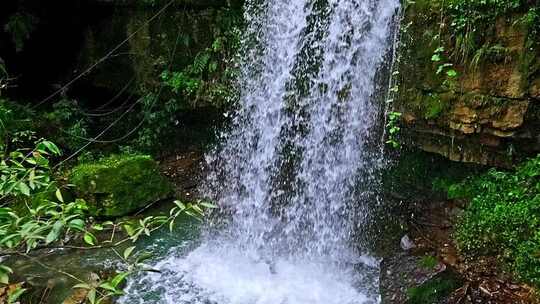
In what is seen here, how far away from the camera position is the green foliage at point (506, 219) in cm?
399

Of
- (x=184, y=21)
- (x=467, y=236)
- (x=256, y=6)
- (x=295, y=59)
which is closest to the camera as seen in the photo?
(x=467, y=236)

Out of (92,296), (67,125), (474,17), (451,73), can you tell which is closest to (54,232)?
(92,296)

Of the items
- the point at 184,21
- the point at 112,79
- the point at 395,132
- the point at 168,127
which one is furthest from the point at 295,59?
the point at 112,79

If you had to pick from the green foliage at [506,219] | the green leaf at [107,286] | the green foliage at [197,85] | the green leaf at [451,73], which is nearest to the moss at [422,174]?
the green foliage at [506,219]

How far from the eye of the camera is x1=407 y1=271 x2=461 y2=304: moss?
425 centimetres

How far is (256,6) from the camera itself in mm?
6688

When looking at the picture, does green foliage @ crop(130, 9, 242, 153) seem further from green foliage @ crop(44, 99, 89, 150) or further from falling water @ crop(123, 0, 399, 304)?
green foliage @ crop(44, 99, 89, 150)

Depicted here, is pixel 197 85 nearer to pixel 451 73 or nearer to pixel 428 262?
pixel 451 73

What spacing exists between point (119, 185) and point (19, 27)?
354 centimetres

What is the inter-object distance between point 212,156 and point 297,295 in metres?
3.77

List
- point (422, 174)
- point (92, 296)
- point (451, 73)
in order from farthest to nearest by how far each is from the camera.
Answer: point (422, 174), point (451, 73), point (92, 296)

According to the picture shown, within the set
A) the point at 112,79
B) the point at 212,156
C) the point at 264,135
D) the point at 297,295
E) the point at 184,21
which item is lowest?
the point at 297,295

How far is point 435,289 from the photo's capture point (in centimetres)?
430

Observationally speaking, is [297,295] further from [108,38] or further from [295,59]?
[108,38]
